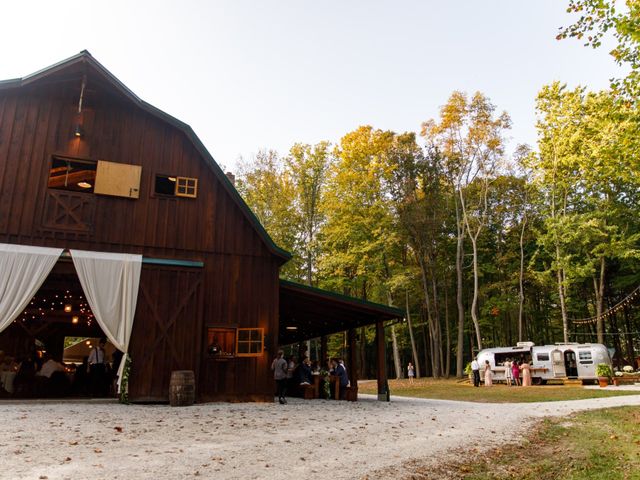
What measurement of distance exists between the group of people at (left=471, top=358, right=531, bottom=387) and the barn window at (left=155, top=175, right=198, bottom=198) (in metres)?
16.2

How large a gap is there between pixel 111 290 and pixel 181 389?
2.95 meters

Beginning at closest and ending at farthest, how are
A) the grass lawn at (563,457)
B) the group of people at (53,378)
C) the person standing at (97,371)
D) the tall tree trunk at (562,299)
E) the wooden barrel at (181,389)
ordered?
the grass lawn at (563,457), the wooden barrel at (181,389), the group of people at (53,378), the person standing at (97,371), the tall tree trunk at (562,299)

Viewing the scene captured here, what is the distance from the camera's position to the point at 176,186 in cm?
1279

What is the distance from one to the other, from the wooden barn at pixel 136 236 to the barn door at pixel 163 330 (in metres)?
0.03

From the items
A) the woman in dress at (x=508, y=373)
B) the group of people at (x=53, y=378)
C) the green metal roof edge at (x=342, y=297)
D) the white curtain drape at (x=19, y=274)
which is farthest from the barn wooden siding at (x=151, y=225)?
the woman in dress at (x=508, y=373)

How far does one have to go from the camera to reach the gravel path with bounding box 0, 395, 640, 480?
5.11 metres

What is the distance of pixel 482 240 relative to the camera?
3334cm

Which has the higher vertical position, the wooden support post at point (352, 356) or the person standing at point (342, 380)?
the wooden support post at point (352, 356)

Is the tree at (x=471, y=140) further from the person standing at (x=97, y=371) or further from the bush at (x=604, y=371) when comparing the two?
the person standing at (x=97, y=371)

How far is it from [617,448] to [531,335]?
1363 inches

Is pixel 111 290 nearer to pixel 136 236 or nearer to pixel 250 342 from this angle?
pixel 136 236

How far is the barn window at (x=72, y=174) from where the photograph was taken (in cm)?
1192

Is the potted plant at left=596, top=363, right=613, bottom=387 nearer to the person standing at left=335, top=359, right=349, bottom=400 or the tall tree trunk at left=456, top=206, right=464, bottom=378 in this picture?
the tall tree trunk at left=456, top=206, right=464, bottom=378

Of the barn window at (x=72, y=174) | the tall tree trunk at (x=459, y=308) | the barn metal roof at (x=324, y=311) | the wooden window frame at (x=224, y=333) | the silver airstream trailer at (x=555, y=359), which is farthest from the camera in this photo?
the tall tree trunk at (x=459, y=308)
